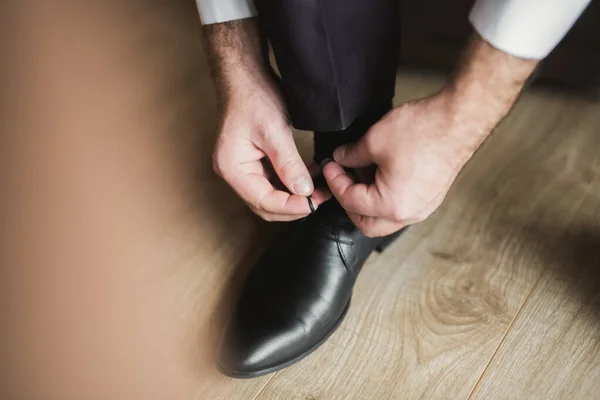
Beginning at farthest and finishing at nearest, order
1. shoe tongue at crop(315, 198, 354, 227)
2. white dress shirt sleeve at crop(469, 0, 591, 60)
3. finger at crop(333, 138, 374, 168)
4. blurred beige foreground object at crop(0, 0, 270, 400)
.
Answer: shoe tongue at crop(315, 198, 354, 227) → finger at crop(333, 138, 374, 168) → white dress shirt sleeve at crop(469, 0, 591, 60) → blurred beige foreground object at crop(0, 0, 270, 400)

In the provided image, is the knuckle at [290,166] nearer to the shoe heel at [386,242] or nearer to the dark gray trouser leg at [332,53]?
the dark gray trouser leg at [332,53]

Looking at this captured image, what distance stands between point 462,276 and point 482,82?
0.30 meters

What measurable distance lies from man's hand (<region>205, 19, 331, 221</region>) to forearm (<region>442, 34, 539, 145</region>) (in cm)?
18

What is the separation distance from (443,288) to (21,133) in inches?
24.4

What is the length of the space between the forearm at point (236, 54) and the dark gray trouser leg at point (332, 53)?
0.07 meters

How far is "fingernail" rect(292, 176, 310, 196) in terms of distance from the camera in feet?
2.03

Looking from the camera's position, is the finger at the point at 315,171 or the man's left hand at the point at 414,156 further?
the finger at the point at 315,171

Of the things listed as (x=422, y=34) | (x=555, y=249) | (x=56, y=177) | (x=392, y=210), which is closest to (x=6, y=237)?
(x=56, y=177)

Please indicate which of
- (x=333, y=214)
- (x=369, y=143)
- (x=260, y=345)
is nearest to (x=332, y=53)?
(x=369, y=143)

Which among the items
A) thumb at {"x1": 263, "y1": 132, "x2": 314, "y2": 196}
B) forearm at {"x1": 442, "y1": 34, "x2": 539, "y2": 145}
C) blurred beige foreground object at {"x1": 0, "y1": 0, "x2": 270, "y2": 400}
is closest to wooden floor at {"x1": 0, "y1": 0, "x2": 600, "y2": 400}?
blurred beige foreground object at {"x1": 0, "y1": 0, "x2": 270, "y2": 400}

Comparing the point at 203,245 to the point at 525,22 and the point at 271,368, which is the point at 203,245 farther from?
the point at 525,22

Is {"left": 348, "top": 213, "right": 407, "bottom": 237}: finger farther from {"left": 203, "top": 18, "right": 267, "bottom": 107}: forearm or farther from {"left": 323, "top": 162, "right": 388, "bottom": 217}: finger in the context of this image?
{"left": 203, "top": 18, "right": 267, "bottom": 107}: forearm

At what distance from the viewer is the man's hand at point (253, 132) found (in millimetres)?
622

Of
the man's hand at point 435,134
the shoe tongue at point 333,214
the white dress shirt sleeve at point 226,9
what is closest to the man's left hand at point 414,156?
the man's hand at point 435,134
